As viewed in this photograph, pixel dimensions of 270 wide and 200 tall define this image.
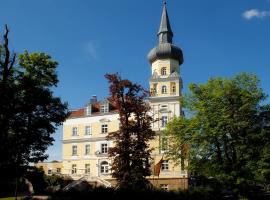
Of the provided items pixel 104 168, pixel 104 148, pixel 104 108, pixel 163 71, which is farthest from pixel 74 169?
pixel 163 71

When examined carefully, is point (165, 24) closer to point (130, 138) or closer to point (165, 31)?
point (165, 31)

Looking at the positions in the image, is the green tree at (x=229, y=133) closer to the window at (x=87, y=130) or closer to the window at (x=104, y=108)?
the window at (x=104, y=108)

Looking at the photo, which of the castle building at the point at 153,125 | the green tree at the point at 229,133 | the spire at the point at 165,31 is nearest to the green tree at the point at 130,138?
the green tree at the point at 229,133

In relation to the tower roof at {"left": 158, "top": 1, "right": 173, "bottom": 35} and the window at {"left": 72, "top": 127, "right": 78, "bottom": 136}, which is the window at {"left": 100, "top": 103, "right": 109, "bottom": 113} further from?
the tower roof at {"left": 158, "top": 1, "right": 173, "bottom": 35}

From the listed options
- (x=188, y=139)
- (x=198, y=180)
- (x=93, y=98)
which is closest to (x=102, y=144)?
(x=93, y=98)

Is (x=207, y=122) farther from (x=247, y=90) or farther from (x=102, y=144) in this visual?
(x=102, y=144)

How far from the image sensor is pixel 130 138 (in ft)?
112

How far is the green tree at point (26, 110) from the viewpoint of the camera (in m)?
26.2

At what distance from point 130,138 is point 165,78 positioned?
22.1m

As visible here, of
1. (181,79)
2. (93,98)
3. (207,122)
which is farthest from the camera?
(93,98)

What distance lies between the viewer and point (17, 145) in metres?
27.5

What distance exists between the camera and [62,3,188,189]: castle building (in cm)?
5319

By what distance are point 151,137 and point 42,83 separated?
33.6ft

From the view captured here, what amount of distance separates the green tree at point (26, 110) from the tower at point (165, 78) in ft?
80.4
